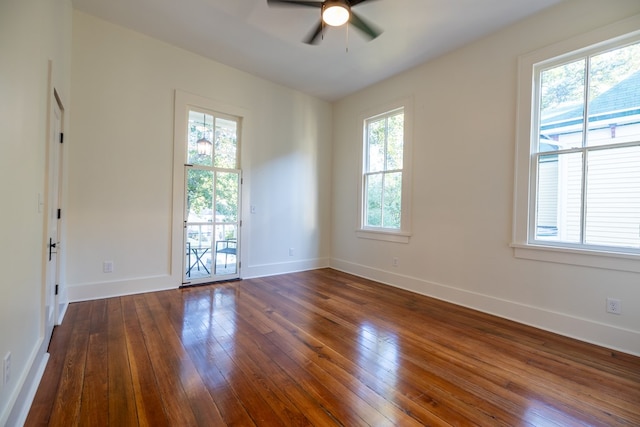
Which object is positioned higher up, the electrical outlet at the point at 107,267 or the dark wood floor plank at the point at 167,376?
the electrical outlet at the point at 107,267

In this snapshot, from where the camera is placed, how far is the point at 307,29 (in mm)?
3277

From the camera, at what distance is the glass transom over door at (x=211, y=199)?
4.02 meters

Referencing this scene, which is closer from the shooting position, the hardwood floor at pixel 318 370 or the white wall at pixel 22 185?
the white wall at pixel 22 185

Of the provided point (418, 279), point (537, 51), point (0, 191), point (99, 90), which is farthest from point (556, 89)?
point (99, 90)

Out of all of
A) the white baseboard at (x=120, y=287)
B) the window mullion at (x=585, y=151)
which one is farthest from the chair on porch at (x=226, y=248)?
the window mullion at (x=585, y=151)

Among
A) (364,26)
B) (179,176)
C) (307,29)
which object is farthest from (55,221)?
(364,26)

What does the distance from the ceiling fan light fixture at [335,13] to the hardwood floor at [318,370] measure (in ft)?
9.08

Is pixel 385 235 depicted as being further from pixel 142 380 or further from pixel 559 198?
pixel 142 380

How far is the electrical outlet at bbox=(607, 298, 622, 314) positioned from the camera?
95.7 inches

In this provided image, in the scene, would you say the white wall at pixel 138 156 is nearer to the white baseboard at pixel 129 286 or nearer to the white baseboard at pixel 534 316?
the white baseboard at pixel 129 286

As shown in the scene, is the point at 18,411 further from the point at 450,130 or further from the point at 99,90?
the point at 450,130

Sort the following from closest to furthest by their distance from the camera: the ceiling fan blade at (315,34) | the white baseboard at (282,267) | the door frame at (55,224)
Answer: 1. the door frame at (55,224)
2. the ceiling fan blade at (315,34)
3. the white baseboard at (282,267)

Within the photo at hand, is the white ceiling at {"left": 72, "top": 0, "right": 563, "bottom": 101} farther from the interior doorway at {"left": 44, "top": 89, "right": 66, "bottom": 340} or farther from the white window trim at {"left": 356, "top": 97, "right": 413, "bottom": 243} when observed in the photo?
the interior doorway at {"left": 44, "top": 89, "right": 66, "bottom": 340}

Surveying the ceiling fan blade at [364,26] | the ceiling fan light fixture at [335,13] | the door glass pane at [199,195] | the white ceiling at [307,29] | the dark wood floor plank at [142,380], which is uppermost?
the white ceiling at [307,29]
